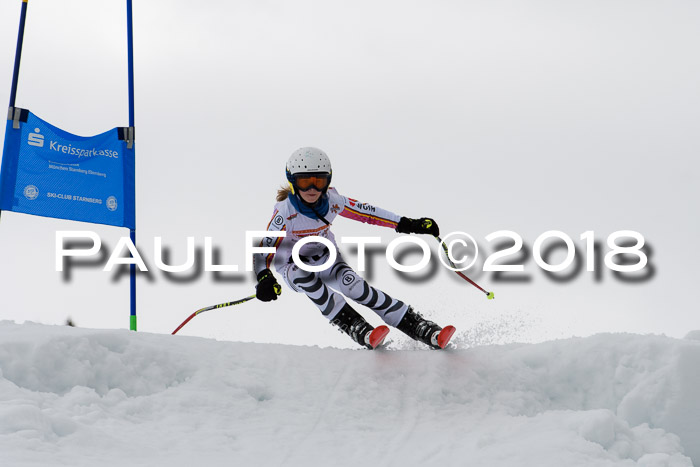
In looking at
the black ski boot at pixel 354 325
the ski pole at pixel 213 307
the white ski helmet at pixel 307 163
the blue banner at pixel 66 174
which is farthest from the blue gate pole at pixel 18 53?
the black ski boot at pixel 354 325

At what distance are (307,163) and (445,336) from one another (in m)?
1.96

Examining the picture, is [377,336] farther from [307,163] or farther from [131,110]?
[131,110]

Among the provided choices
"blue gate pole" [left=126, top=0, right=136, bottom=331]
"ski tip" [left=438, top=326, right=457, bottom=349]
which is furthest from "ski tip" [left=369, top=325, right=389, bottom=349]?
"blue gate pole" [left=126, top=0, right=136, bottom=331]

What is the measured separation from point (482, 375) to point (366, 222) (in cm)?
214

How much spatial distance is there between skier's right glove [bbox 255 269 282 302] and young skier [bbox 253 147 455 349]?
0.60ft

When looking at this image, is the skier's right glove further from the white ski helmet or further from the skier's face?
the white ski helmet

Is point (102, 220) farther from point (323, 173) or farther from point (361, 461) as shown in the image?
point (361, 461)

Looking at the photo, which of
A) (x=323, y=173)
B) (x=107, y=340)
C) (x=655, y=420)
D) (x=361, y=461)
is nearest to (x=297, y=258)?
(x=323, y=173)

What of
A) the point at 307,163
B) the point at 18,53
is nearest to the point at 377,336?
the point at 307,163

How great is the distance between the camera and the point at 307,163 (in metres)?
5.97

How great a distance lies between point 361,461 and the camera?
363cm

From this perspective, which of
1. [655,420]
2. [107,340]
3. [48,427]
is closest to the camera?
[48,427]

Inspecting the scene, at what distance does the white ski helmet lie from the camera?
5.96 m

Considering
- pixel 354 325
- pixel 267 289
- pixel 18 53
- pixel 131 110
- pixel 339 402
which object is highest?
pixel 18 53
